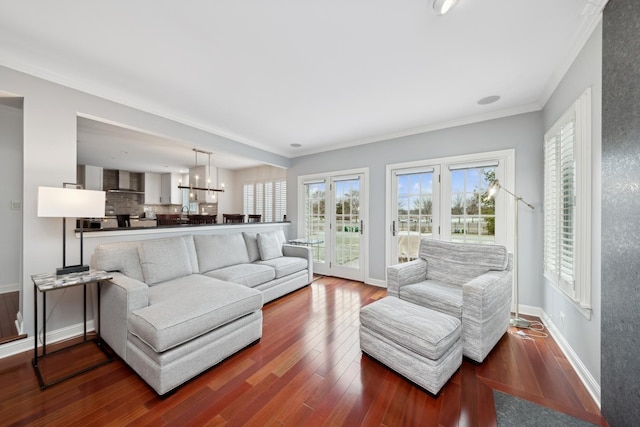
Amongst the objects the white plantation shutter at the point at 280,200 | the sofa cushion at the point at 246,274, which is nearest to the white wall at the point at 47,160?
the sofa cushion at the point at 246,274

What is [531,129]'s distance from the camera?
9.87 ft

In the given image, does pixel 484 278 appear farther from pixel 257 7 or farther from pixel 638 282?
pixel 257 7

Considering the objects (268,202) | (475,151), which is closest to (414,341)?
(475,151)

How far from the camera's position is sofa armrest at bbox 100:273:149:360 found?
6.36 ft

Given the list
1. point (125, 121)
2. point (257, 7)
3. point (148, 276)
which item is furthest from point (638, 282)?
point (125, 121)

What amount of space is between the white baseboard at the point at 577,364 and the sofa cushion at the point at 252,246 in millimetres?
3752

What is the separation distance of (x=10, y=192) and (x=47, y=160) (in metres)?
1.75

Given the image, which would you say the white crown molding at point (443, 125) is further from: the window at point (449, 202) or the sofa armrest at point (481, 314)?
the sofa armrest at point (481, 314)

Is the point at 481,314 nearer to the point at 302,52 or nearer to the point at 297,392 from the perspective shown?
the point at 297,392

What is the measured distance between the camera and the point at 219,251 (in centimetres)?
341

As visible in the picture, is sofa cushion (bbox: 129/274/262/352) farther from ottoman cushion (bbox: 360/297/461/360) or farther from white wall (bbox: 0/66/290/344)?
ottoman cushion (bbox: 360/297/461/360)

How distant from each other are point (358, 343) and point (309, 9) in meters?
2.77

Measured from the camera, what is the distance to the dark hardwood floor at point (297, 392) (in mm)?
1498

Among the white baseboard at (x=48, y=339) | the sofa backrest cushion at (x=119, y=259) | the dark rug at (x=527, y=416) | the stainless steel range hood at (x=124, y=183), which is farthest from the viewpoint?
the stainless steel range hood at (x=124, y=183)
